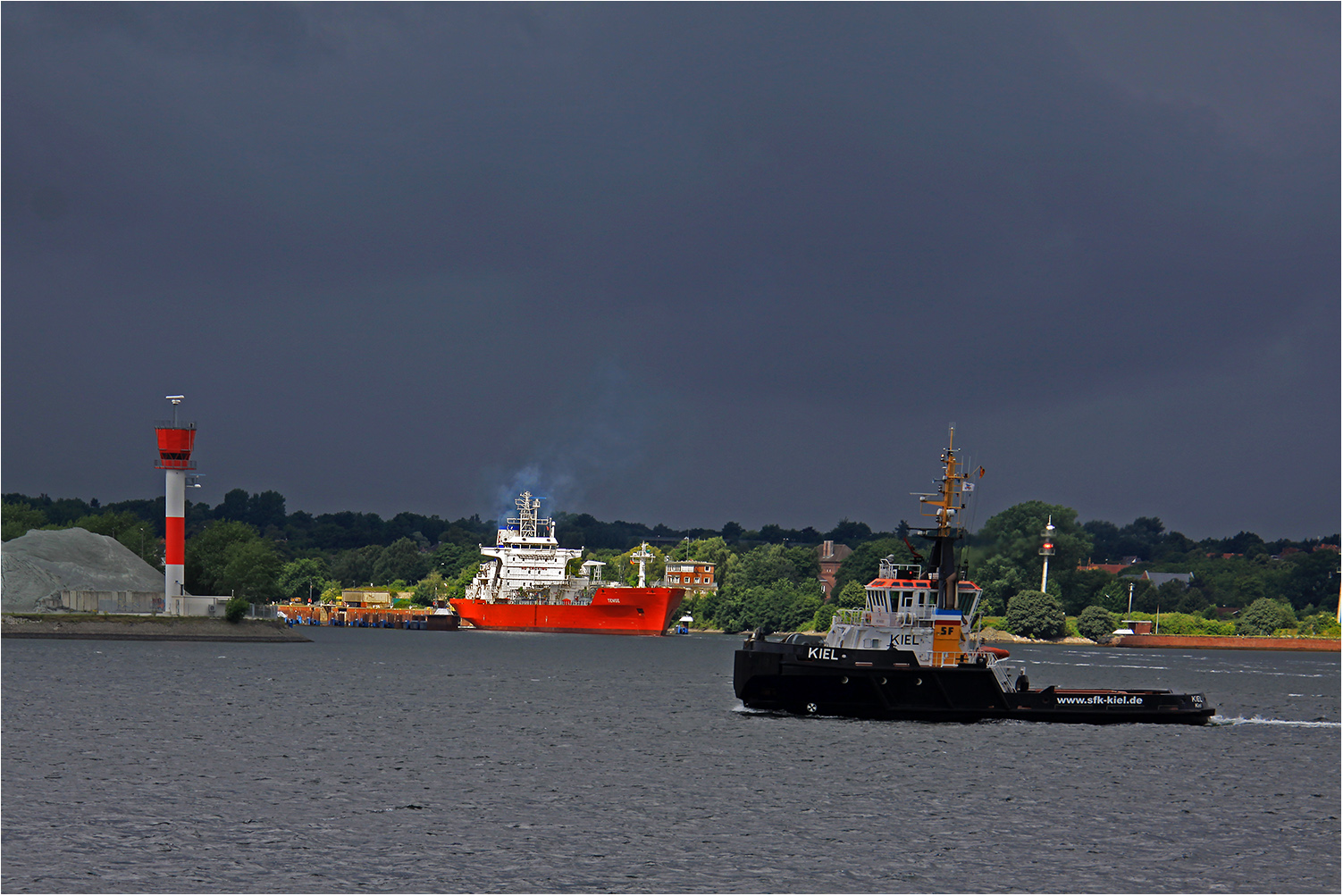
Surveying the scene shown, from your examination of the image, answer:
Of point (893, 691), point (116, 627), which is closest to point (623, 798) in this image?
point (893, 691)

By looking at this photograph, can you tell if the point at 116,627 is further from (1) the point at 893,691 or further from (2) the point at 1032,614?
(2) the point at 1032,614

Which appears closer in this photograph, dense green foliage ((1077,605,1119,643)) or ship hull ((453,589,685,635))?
ship hull ((453,589,685,635))

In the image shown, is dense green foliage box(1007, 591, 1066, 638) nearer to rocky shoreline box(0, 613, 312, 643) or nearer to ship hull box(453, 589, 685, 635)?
ship hull box(453, 589, 685, 635)

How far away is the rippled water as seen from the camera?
30984 millimetres

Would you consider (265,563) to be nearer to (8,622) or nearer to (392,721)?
(8,622)

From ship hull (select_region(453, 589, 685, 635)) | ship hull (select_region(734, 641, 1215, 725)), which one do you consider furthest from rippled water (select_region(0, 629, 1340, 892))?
ship hull (select_region(453, 589, 685, 635))

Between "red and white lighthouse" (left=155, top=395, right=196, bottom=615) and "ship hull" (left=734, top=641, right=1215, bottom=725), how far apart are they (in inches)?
3518

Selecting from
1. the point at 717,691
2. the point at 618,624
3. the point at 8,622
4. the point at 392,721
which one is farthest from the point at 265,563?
the point at 392,721

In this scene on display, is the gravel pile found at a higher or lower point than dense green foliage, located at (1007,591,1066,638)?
higher

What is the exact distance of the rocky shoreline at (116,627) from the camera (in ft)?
415

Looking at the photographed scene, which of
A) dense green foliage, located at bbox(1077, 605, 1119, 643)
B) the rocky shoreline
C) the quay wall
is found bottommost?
the quay wall

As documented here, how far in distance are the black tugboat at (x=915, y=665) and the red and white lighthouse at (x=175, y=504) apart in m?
90.3

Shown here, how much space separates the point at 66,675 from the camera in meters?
83.8

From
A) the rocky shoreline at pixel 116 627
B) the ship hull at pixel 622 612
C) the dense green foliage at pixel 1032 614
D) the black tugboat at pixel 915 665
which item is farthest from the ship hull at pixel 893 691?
the dense green foliage at pixel 1032 614
